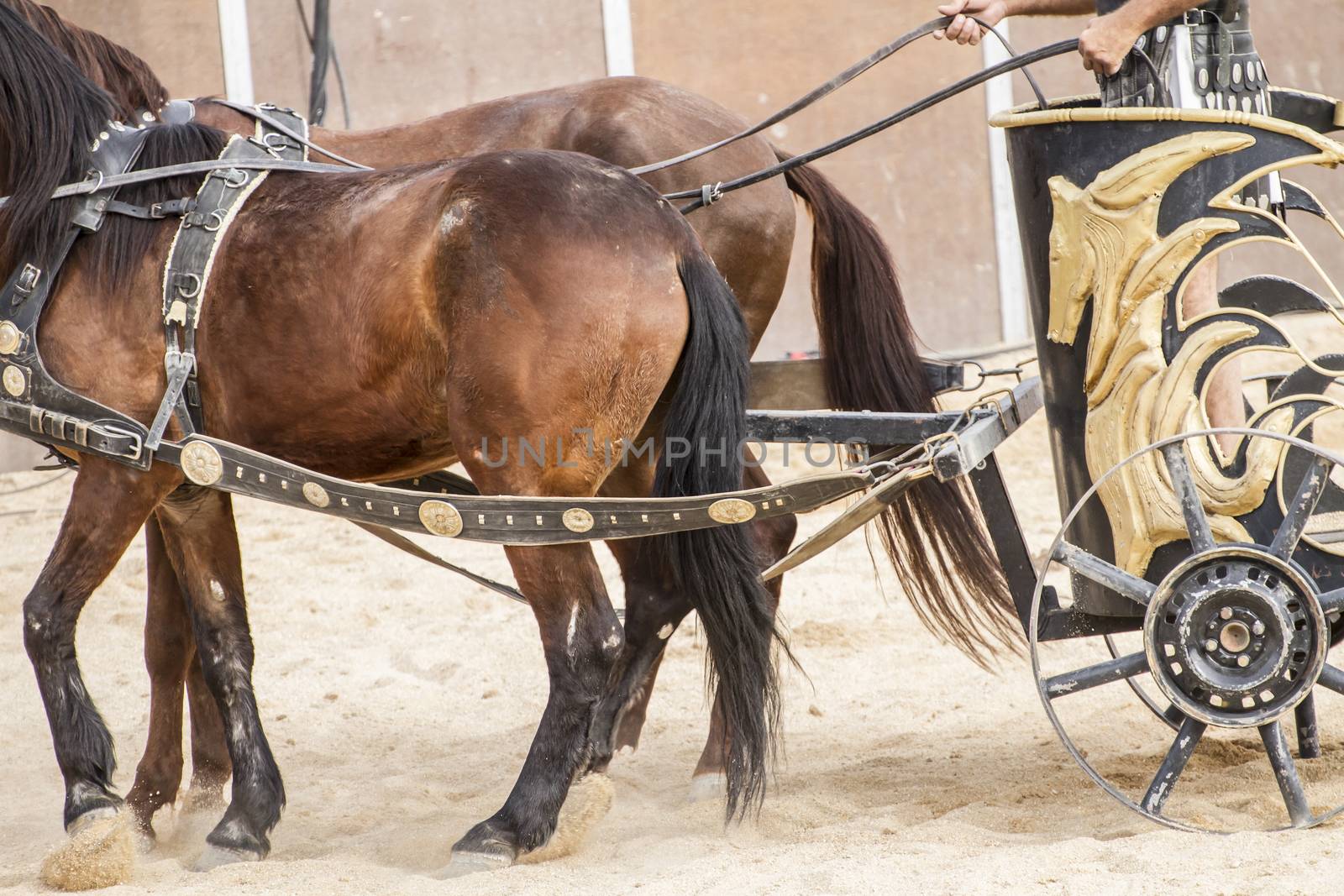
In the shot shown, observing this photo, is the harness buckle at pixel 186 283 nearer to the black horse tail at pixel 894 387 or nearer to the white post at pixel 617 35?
the black horse tail at pixel 894 387

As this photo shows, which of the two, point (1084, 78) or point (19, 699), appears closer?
point (19, 699)

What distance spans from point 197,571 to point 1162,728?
2517 millimetres

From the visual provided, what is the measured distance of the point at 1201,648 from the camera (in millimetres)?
2410

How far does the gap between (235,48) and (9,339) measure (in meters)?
5.09

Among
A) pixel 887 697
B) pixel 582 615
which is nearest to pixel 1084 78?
pixel 887 697

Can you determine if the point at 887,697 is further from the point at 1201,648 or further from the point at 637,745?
the point at 1201,648

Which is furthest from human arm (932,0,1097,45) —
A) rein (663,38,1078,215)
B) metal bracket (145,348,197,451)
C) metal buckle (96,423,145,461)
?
metal buckle (96,423,145,461)

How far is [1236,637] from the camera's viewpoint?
239cm

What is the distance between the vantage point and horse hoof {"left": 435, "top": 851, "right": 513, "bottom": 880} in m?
2.54

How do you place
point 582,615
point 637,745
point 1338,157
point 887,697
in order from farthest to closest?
1. point 887,697
2. point 637,745
3. point 582,615
4. point 1338,157

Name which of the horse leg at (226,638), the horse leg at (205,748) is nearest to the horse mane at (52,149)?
the horse leg at (226,638)

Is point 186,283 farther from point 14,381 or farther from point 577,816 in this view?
point 577,816

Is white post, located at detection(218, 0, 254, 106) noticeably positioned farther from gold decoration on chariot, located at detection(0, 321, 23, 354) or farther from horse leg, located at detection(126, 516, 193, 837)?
gold decoration on chariot, located at detection(0, 321, 23, 354)

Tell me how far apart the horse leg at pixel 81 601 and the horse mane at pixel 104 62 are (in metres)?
1.00
